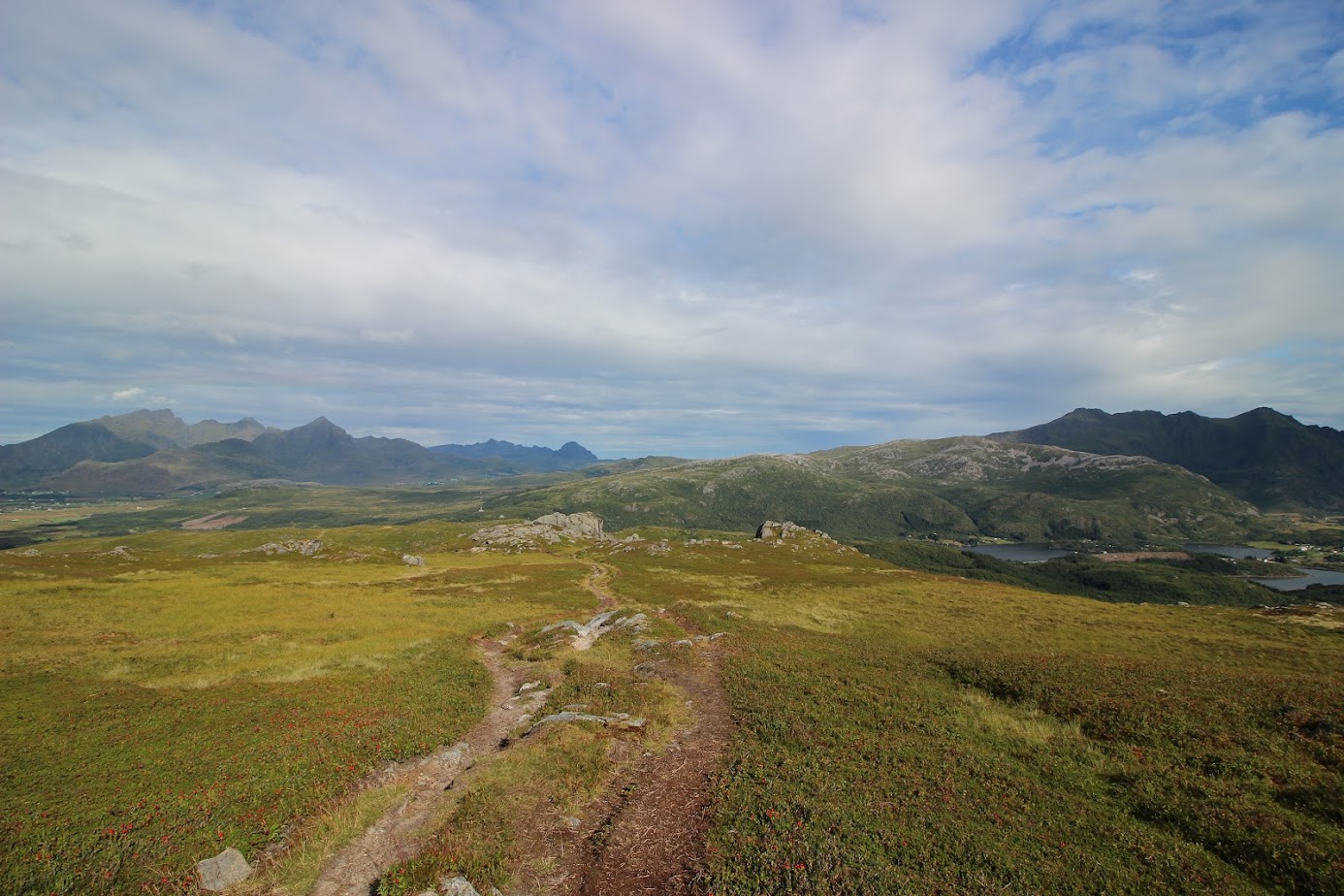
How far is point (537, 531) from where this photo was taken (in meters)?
173

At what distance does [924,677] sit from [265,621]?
6049 centimetres

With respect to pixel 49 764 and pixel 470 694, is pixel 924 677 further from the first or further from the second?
pixel 49 764

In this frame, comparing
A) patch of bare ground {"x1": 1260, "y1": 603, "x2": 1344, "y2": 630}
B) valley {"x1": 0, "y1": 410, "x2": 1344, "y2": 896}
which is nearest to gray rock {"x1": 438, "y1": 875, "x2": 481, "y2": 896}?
valley {"x1": 0, "y1": 410, "x2": 1344, "y2": 896}

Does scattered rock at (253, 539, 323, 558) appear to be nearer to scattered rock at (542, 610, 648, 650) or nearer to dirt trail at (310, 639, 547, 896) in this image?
scattered rock at (542, 610, 648, 650)

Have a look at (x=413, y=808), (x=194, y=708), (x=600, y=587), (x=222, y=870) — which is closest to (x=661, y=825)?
(x=413, y=808)

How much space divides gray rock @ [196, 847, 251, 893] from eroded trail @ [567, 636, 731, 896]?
10500 millimetres

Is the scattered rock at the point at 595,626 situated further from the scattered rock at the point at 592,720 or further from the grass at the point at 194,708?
the scattered rock at the point at 592,720

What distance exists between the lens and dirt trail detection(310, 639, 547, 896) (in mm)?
16664

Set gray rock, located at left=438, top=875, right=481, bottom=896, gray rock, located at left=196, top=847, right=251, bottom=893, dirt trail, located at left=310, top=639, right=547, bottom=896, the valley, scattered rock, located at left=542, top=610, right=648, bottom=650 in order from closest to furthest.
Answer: gray rock, located at left=438, top=875, right=481, bottom=896 → gray rock, located at left=196, top=847, right=251, bottom=893 → the valley → dirt trail, located at left=310, top=639, right=547, bottom=896 → scattered rock, located at left=542, top=610, right=648, bottom=650

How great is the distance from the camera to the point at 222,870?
1639 cm

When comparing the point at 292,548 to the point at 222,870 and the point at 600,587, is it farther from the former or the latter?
the point at 222,870

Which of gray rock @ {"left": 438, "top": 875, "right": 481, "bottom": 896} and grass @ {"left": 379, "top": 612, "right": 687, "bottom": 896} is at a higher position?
gray rock @ {"left": 438, "top": 875, "right": 481, "bottom": 896}

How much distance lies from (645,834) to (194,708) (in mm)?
27927

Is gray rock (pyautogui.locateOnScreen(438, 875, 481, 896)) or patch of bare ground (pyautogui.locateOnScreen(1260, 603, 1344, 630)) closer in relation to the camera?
gray rock (pyautogui.locateOnScreen(438, 875, 481, 896))
